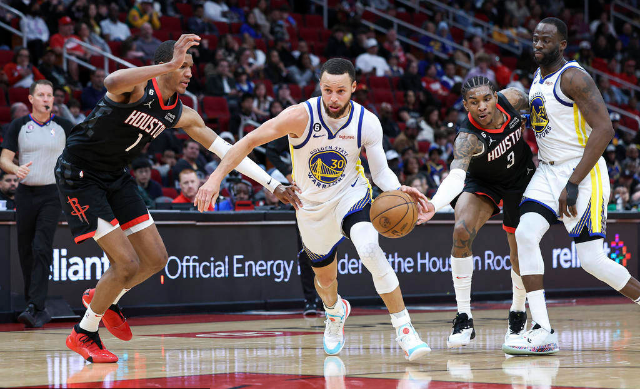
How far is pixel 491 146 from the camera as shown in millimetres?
6168

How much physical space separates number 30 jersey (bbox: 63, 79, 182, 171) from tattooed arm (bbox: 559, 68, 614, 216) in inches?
108

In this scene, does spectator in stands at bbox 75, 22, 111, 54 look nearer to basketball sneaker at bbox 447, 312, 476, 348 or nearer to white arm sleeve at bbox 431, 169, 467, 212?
white arm sleeve at bbox 431, 169, 467, 212

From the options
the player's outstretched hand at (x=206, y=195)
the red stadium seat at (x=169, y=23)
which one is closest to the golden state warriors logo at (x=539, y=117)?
the player's outstretched hand at (x=206, y=195)

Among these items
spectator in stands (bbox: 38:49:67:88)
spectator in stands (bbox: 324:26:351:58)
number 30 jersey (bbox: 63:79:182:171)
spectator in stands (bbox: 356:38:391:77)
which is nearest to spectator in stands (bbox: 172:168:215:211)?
spectator in stands (bbox: 38:49:67:88)

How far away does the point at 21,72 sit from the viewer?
1266cm

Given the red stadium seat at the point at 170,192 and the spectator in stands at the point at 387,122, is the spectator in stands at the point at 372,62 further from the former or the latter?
the red stadium seat at the point at 170,192

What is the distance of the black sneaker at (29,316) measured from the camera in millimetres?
8266

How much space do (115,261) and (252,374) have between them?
139cm

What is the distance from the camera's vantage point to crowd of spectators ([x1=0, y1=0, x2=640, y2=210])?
1267 cm

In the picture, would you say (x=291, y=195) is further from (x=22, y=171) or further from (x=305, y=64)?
(x=305, y=64)

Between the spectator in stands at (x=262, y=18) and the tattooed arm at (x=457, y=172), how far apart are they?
37.3 ft

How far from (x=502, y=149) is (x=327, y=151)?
4.66 feet

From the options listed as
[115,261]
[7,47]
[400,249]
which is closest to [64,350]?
[115,261]

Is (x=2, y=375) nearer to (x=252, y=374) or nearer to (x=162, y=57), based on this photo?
(x=252, y=374)
